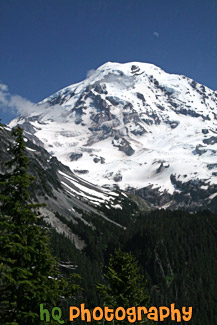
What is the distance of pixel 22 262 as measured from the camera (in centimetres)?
1769

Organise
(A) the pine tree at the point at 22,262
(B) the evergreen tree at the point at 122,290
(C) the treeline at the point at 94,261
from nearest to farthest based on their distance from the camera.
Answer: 1. (A) the pine tree at the point at 22,262
2. (C) the treeline at the point at 94,261
3. (B) the evergreen tree at the point at 122,290

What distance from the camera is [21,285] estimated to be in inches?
671

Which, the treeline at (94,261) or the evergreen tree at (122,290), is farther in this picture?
the evergreen tree at (122,290)

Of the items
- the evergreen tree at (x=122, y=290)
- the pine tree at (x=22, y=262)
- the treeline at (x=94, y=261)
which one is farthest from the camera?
the evergreen tree at (x=122, y=290)

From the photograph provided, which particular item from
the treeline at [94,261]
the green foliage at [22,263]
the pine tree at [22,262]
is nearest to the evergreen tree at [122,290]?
the treeline at [94,261]

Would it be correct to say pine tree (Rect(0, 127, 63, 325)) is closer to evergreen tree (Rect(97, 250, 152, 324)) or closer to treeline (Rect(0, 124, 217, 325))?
treeline (Rect(0, 124, 217, 325))

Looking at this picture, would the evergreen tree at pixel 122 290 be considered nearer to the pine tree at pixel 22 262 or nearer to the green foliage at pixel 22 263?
the green foliage at pixel 22 263

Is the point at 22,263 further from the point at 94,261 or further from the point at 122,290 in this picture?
the point at 94,261

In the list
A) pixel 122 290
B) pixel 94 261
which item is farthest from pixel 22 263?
pixel 94 261

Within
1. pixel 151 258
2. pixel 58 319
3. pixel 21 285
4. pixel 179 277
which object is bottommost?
pixel 58 319

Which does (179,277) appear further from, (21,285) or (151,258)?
(21,285)

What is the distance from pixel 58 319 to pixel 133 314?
406 inches

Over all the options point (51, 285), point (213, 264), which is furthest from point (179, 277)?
point (51, 285)

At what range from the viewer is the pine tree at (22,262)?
1689 cm
